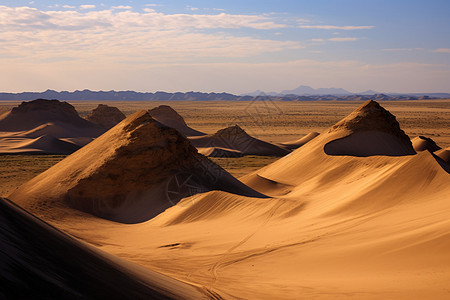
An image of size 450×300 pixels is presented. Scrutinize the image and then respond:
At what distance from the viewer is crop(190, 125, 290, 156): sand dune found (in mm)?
33688

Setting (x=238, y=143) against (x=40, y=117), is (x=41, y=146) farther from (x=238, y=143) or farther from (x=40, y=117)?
(x=40, y=117)

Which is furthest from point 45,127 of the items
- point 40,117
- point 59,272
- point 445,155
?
point 59,272

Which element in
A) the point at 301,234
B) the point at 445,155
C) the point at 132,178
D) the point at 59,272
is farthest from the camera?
the point at 445,155

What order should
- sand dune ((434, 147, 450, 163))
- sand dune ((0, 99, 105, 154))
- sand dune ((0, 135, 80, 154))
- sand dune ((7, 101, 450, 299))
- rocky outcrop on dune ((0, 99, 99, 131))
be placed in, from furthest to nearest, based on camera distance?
rocky outcrop on dune ((0, 99, 99, 131)) → sand dune ((0, 99, 105, 154)) → sand dune ((0, 135, 80, 154)) → sand dune ((434, 147, 450, 163)) → sand dune ((7, 101, 450, 299))

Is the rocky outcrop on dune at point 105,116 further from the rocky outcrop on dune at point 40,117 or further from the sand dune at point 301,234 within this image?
the sand dune at point 301,234

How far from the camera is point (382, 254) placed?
7527mm

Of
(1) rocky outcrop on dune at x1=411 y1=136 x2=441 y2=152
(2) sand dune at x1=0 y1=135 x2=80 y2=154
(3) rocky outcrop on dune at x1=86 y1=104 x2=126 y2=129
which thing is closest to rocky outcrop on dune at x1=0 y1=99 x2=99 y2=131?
(3) rocky outcrop on dune at x1=86 y1=104 x2=126 y2=129

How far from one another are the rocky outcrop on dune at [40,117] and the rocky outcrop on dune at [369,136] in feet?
102

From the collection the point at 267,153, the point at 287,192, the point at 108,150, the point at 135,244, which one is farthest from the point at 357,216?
the point at 267,153

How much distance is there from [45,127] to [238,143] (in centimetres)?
1936

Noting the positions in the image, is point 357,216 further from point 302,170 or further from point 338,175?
point 302,170

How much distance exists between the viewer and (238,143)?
3541cm

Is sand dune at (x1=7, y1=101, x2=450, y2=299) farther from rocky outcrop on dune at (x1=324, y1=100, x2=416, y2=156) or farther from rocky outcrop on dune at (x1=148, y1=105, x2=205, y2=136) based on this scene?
rocky outcrop on dune at (x1=148, y1=105, x2=205, y2=136)

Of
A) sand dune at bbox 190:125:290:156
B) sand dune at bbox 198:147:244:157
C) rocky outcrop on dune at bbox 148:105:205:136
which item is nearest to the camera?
sand dune at bbox 198:147:244:157
